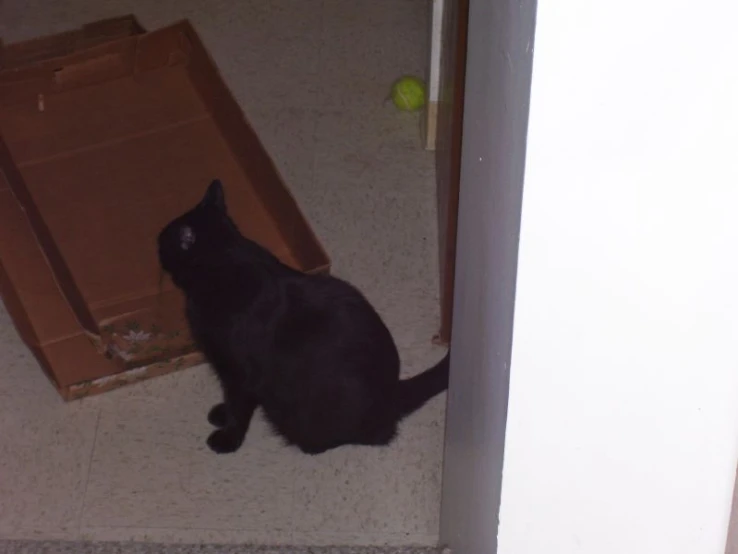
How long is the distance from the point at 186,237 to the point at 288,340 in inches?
9.1

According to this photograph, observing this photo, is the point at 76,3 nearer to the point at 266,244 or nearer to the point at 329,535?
the point at 266,244

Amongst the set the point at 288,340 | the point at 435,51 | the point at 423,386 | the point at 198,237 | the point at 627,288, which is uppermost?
the point at 627,288

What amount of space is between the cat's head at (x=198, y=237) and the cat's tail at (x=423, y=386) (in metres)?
0.37

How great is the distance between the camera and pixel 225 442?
1605mm

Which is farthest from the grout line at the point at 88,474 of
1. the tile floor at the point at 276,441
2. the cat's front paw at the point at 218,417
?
the cat's front paw at the point at 218,417

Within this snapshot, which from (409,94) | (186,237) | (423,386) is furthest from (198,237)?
(409,94)

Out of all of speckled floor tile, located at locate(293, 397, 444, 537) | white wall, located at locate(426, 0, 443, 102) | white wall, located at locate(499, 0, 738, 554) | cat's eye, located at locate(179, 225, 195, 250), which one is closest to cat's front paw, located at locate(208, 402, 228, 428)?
speckled floor tile, located at locate(293, 397, 444, 537)

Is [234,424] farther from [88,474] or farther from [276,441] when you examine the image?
[88,474]

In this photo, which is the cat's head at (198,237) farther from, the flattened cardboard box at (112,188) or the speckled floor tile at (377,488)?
the speckled floor tile at (377,488)

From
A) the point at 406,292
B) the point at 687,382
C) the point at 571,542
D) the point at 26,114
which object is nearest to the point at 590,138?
the point at 687,382

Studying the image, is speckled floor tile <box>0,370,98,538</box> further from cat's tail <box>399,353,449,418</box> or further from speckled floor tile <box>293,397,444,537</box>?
cat's tail <box>399,353,449,418</box>

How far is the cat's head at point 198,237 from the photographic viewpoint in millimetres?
1521

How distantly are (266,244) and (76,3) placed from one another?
101 cm

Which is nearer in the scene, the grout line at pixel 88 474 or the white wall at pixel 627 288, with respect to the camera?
the white wall at pixel 627 288
